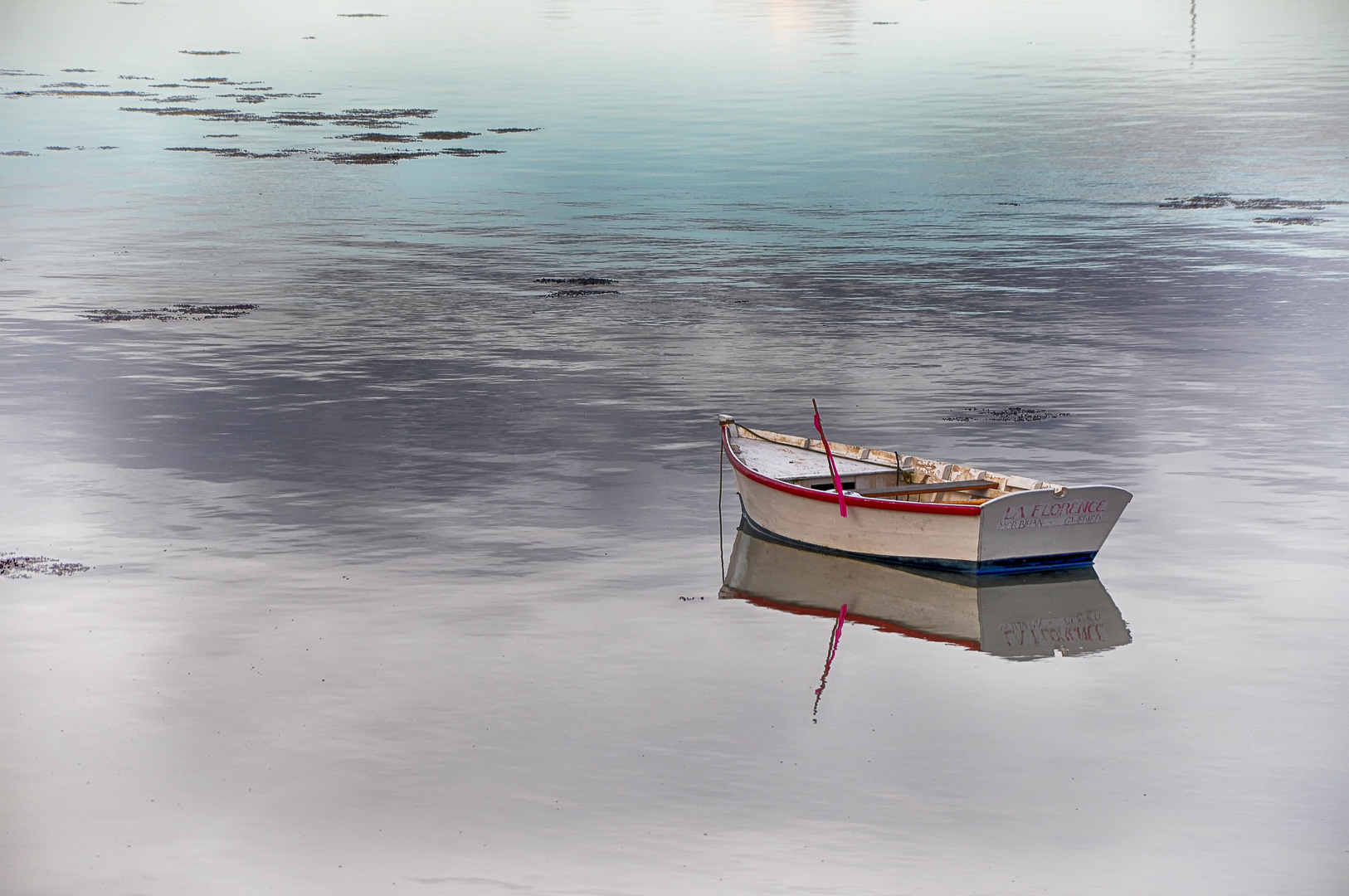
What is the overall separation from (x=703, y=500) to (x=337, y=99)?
6432 centimetres

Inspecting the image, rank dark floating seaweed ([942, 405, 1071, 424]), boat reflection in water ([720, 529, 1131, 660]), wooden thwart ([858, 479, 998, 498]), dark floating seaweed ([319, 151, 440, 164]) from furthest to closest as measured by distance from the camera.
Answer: dark floating seaweed ([319, 151, 440, 164]) → dark floating seaweed ([942, 405, 1071, 424]) → wooden thwart ([858, 479, 998, 498]) → boat reflection in water ([720, 529, 1131, 660])

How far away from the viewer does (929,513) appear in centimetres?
1958

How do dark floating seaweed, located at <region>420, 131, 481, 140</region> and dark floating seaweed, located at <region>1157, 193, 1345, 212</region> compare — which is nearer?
dark floating seaweed, located at <region>1157, 193, 1345, 212</region>

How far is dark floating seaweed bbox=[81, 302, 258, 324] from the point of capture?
36.0 metres

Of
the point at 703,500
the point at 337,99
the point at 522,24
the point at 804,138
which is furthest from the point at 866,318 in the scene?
the point at 522,24

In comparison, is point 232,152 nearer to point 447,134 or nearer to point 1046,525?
point 447,134

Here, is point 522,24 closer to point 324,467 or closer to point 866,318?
point 866,318

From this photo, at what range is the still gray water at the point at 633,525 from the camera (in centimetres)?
1345

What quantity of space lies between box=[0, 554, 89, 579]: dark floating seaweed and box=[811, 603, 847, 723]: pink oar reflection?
759cm

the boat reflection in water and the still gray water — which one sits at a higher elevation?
the still gray water

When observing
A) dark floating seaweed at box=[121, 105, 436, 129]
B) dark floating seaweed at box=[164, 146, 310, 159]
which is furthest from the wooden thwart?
dark floating seaweed at box=[121, 105, 436, 129]

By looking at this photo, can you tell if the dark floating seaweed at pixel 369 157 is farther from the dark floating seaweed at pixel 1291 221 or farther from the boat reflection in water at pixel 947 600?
the boat reflection in water at pixel 947 600

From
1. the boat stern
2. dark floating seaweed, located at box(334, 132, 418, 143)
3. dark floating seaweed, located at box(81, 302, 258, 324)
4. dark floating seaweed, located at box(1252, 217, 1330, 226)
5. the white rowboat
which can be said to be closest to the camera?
the boat stern

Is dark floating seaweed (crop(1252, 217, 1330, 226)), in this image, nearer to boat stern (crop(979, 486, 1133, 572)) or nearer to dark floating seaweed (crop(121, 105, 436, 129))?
boat stern (crop(979, 486, 1133, 572))
